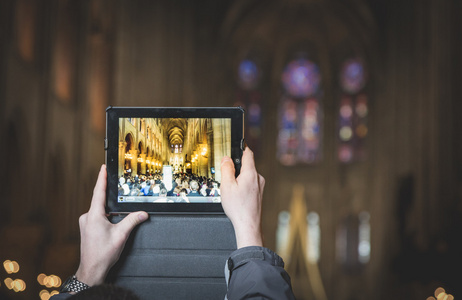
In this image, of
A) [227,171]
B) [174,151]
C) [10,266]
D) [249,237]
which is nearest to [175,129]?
[174,151]

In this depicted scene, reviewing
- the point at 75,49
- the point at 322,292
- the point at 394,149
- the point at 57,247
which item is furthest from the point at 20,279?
the point at 394,149

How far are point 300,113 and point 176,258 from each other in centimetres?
190

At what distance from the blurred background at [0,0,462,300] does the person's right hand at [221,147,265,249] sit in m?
1.33

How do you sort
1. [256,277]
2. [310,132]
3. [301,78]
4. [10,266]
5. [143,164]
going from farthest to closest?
[310,132] < [301,78] < [10,266] < [143,164] < [256,277]

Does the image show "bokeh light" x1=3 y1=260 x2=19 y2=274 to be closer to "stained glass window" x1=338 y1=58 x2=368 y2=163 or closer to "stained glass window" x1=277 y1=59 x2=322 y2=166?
"stained glass window" x1=277 y1=59 x2=322 y2=166

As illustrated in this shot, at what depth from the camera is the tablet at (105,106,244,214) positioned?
0.60 metres

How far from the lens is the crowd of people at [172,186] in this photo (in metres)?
0.60

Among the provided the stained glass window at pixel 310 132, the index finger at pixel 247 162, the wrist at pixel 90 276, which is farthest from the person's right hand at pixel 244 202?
the stained glass window at pixel 310 132

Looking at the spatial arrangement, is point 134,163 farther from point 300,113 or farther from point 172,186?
point 300,113

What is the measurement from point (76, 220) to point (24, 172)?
1.11ft

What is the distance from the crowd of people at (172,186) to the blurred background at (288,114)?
1.19 m

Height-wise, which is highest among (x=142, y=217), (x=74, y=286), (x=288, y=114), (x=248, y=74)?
(x=248, y=74)

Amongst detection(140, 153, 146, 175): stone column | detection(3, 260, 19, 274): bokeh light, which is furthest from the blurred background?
detection(140, 153, 146, 175): stone column

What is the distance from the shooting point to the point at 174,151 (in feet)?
2.10
